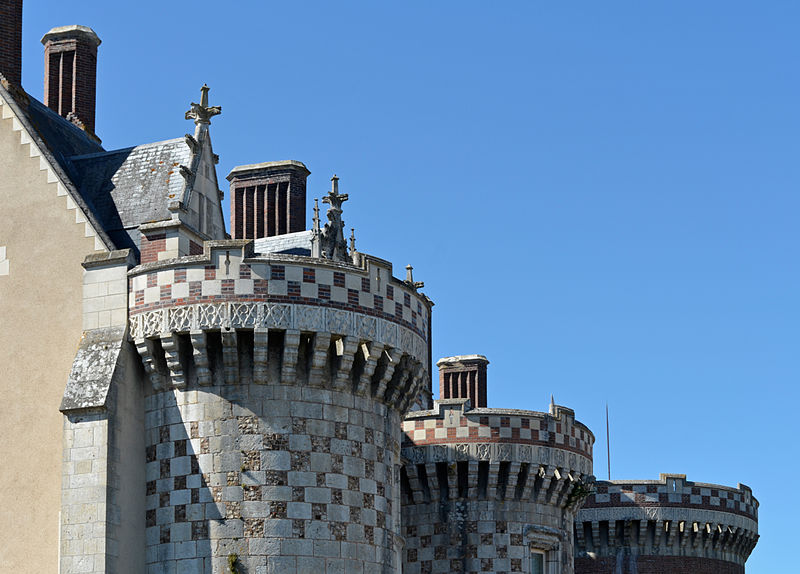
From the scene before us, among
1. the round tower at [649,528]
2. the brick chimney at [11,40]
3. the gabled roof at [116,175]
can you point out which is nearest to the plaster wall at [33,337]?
the gabled roof at [116,175]

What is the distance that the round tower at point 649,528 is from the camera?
50.8 meters

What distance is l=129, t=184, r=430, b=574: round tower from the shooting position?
28047 millimetres

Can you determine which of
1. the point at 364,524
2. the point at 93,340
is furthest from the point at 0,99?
the point at 364,524

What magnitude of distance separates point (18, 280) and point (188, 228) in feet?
11.7

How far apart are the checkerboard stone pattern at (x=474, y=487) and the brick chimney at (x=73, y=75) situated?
11.8m

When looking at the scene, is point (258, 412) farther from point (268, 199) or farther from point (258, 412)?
point (268, 199)

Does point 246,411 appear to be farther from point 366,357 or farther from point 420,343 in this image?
point 420,343

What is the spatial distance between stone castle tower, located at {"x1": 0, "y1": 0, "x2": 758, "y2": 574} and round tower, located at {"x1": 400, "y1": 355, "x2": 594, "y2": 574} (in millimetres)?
8110

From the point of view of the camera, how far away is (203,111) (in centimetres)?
3225

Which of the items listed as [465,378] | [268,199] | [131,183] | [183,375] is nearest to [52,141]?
[131,183]

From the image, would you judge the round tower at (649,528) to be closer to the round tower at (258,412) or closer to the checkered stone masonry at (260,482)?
the round tower at (258,412)

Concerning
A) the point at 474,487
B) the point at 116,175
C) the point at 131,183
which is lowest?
the point at 474,487

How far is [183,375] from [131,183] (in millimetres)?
5515

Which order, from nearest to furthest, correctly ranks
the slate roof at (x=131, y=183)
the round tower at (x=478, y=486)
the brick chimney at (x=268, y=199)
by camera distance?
the slate roof at (x=131, y=183) < the round tower at (x=478, y=486) < the brick chimney at (x=268, y=199)
